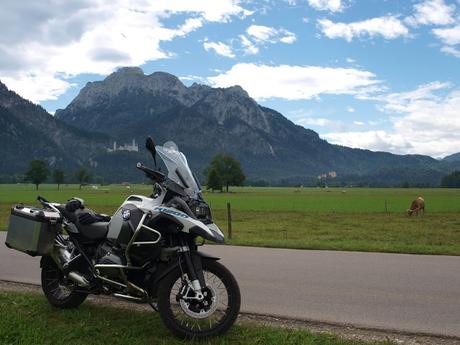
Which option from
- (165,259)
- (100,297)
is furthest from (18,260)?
(165,259)

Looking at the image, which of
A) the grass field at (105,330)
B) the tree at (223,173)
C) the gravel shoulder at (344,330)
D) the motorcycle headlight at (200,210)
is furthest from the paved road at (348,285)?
the tree at (223,173)

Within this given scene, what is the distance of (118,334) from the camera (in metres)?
4.99

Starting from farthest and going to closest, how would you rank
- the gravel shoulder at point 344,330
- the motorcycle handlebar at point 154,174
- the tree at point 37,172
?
the tree at point 37,172 → the gravel shoulder at point 344,330 → the motorcycle handlebar at point 154,174

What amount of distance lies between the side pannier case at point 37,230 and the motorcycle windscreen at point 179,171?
171cm

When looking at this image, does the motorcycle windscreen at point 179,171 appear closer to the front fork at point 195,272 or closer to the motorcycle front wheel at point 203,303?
the front fork at point 195,272

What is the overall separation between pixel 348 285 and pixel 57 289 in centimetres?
417

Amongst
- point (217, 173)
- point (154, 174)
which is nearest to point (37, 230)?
point (154, 174)

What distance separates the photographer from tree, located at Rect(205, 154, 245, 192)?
104562 millimetres

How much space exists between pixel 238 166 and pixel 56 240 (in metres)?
104

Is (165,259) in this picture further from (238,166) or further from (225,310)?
(238,166)

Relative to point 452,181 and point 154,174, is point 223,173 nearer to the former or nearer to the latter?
point 452,181

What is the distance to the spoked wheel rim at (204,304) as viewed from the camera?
4758 millimetres

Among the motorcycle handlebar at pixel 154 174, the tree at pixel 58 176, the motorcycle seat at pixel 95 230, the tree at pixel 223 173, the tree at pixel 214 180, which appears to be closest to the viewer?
the motorcycle handlebar at pixel 154 174

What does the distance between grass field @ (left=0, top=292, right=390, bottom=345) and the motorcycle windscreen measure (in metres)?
1.48
